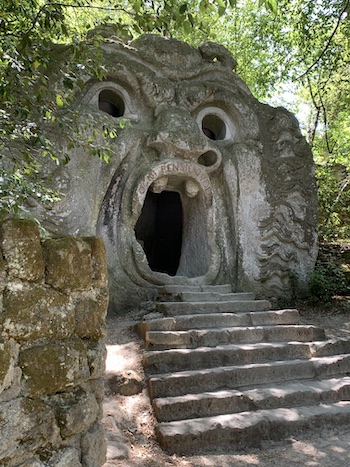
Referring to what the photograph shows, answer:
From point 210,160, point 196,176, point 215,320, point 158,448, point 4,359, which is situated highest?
point 210,160

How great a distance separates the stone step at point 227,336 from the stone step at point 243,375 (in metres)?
0.37

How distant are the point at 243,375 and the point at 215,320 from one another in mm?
882

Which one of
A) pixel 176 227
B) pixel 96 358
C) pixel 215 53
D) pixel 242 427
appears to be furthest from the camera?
pixel 176 227

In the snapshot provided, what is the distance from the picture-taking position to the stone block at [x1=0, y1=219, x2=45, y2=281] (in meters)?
1.67

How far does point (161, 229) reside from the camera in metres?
8.84

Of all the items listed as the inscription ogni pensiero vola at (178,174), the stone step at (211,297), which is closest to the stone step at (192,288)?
the stone step at (211,297)

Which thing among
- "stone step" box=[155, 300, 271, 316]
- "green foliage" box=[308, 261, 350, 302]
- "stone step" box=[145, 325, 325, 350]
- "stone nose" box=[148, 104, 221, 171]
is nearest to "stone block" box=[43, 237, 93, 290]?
"stone step" box=[145, 325, 325, 350]

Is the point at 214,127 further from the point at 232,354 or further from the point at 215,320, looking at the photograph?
the point at 232,354

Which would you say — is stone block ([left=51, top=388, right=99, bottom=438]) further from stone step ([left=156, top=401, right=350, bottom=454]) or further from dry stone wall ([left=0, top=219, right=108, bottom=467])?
stone step ([left=156, top=401, right=350, bottom=454])

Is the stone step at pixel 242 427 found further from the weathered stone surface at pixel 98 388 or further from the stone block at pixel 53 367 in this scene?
the stone block at pixel 53 367

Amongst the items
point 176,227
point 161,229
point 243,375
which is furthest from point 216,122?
point 243,375

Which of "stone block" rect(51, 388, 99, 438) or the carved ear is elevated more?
the carved ear

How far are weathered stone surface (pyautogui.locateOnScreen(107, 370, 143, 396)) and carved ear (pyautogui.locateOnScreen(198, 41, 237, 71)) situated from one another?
558 cm

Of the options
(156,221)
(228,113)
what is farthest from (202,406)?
(156,221)
